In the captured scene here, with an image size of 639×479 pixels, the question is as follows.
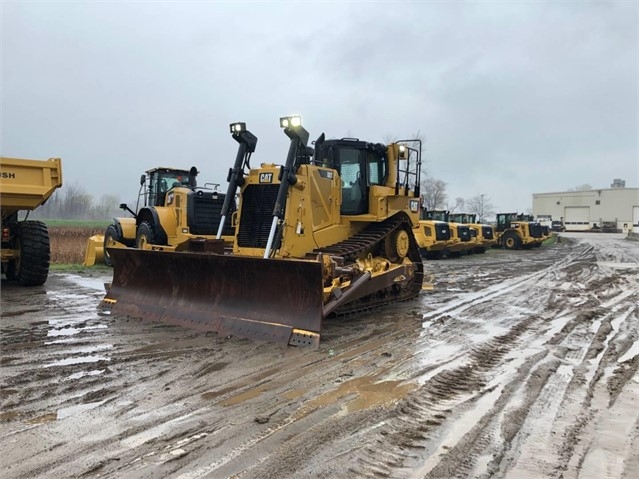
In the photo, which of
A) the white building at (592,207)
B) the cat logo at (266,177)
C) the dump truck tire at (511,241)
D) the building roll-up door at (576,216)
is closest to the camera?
the cat logo at (266,177)

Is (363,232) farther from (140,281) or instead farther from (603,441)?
(603,441)

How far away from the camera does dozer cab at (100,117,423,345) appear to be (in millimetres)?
6102

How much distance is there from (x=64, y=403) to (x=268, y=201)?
437cm

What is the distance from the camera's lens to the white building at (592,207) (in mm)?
77938

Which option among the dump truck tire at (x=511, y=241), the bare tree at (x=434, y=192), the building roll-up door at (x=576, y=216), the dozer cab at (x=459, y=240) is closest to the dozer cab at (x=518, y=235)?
the dump truck tire at (x=511, y=241)

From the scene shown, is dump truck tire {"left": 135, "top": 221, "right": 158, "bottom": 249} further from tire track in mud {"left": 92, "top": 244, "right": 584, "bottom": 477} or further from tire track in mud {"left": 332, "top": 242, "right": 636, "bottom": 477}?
tire track in mud {"left": 332, "top": 242, "right": 636, "bottom": 477}

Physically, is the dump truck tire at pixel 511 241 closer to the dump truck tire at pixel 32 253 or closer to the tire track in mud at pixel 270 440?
the dump truck tire at pixel 32 253

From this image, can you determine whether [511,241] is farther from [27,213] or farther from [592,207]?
[592,207]

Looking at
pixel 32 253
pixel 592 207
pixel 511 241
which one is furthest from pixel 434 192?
pixel 32 253

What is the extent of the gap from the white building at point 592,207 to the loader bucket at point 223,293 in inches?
3117

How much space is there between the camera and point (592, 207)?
8169 cm

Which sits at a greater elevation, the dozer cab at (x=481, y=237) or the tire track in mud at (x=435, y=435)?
the dozer cab at (x=481, y=237)

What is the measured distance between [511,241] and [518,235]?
58cm

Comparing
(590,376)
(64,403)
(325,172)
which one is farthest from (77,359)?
(590,376)
